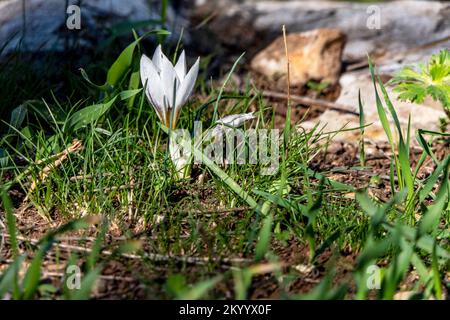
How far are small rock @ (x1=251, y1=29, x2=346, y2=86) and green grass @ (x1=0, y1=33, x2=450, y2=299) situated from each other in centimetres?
102

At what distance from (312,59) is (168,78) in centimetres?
147

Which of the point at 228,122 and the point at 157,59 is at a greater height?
the point at 157,59

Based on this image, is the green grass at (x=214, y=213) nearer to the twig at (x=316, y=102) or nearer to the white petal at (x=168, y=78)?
the white petal at (x=168, y=78)

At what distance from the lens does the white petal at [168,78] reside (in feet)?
7.68

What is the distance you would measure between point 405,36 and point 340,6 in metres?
0.65

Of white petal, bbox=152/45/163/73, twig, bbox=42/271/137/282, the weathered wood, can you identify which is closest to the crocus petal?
white petal, bbox=152/45/163/73

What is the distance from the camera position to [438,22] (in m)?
4.17

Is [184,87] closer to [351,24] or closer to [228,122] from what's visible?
[228,122]

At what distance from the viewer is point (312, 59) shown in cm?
366

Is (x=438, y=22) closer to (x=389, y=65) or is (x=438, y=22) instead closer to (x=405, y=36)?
(x=405, y=36)

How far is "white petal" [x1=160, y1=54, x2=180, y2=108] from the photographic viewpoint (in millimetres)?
2340

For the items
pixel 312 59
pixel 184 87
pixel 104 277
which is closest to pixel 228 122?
pixel 184 87
